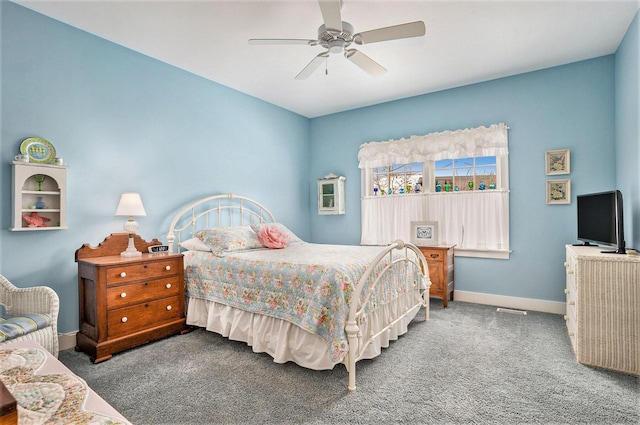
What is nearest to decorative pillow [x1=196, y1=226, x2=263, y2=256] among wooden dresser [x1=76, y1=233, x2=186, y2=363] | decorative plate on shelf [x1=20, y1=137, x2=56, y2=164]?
wooden dresser [x1=76, y1=233, x2=186, y2=363]

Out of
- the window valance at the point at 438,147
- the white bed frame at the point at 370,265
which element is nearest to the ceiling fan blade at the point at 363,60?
the white bed frame at the point at 370,265

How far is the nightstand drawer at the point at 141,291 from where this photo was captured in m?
2.78

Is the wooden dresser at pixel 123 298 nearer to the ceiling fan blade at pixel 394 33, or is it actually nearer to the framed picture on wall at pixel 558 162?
the ceiling fan blade at pixel 394 33

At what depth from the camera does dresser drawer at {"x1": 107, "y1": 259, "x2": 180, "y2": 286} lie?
279 cm

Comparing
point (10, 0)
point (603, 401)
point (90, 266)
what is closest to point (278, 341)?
point (90, 266)

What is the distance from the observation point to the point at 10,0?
8.71 feet

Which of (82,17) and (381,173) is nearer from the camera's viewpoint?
(82,17)

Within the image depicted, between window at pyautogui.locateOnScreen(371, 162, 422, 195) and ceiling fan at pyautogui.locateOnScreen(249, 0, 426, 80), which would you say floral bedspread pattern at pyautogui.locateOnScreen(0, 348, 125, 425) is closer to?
ceiling fan at pyautogui.locateOnScreen(249, 0, 426, 80)

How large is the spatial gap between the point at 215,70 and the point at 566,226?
14.7ft

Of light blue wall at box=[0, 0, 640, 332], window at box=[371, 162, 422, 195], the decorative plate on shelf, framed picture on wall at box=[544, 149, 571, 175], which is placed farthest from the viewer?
window at box=[371, 162, 422, 195]

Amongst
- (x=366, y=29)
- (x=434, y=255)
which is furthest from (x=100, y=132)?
(x=434, y=255)

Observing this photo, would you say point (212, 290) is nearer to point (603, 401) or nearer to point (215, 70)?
point (215, 70)

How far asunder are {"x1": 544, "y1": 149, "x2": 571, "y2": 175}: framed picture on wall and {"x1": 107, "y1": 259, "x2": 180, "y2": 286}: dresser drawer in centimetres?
426

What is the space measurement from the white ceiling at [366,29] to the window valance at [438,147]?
0.67 metres
